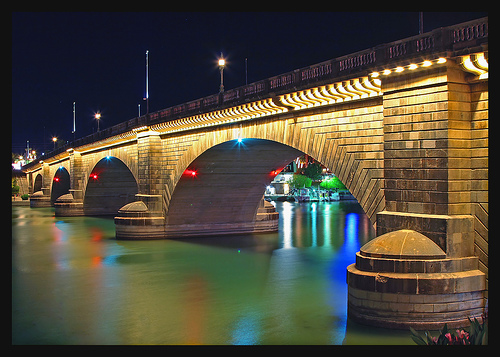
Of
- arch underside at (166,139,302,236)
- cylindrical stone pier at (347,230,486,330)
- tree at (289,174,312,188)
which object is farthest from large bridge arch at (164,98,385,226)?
tree at (289,174,312,188)

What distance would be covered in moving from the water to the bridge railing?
6.29 meters

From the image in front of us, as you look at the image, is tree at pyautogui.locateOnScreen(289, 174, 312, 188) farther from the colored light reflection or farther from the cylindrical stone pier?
the cylindrical stone pier

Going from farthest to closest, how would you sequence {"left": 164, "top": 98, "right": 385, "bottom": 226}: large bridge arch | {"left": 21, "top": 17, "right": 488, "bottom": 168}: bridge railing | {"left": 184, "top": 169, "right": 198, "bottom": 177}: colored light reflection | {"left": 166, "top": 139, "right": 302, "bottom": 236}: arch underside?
{"left": 184, "top": 169, "right": 198, "bottom": 177}: colored light reflection, {"left": 166, "top": 139, "right": 302, "bottom": 236}: arch underside, {"left": 164, "top": 98, "right": 385, "bottom": 226}: large bridge arch, {"left": 21, "top": 17, "right": 488, "bottom": 168}: bridge railing

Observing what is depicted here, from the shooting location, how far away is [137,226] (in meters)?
31.5

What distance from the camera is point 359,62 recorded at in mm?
15391

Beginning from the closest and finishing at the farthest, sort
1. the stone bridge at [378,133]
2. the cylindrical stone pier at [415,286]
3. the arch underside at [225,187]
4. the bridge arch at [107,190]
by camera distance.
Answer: the cylindrical stone pier at [415,286] < the stone bridge at [378,133] < the arch underside at [225,187] < the bridge arch at [107,190]

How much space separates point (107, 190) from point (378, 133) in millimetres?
40169

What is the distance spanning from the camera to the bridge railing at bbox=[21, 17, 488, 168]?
1241 cm

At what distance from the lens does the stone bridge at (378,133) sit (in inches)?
512

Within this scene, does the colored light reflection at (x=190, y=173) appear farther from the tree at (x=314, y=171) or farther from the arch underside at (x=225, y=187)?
the tree at (x=314, y=171)

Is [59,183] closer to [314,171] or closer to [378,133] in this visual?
[314,171]

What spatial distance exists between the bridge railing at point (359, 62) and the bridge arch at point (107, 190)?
997 inches

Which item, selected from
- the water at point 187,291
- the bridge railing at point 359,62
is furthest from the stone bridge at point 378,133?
the water at point 187,291

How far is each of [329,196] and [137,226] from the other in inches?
2213
